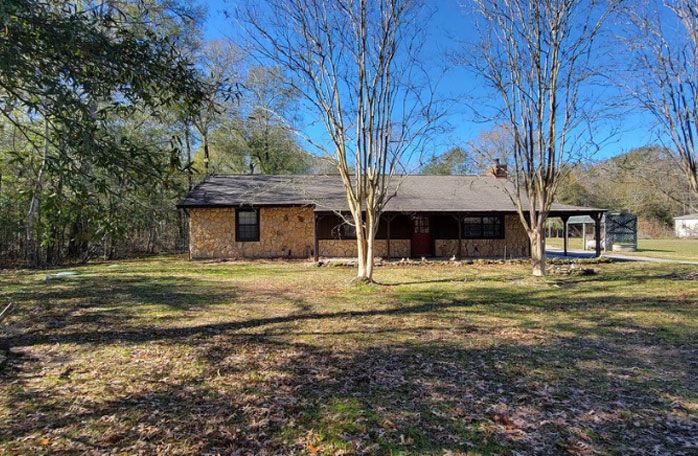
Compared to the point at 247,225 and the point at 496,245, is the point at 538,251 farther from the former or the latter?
the point at 247,225

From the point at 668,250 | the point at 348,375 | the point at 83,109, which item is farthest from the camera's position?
the point at 668,250

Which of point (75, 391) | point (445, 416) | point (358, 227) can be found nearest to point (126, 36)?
point (75, 391)

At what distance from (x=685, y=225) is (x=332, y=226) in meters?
49.2

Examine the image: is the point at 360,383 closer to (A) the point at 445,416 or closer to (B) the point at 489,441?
(A) the point at 445,416

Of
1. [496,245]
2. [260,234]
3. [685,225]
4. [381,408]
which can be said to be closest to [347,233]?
[260,234]

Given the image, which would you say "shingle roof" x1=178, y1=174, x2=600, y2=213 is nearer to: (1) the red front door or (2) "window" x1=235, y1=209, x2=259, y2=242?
(2) "window" x1=235, y1=209, x2=259, y2=242

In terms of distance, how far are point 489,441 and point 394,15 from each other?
30.6 feet

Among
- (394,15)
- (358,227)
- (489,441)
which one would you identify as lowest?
(489,441)

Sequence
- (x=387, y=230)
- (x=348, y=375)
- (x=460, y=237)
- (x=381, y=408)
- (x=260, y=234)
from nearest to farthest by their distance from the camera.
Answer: (x=381, y=408), (x=348, y=375), (x=460, y=237), (x=387, y=230), (x=260, y=234)

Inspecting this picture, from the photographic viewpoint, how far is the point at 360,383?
3.96m

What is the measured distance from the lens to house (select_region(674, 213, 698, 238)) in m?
46.3

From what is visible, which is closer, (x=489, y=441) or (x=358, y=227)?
(x=489, y=441)

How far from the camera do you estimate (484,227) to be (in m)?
18.6

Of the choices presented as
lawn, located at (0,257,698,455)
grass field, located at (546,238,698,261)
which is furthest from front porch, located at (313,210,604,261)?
lawn, located at (0,257,698,455)
